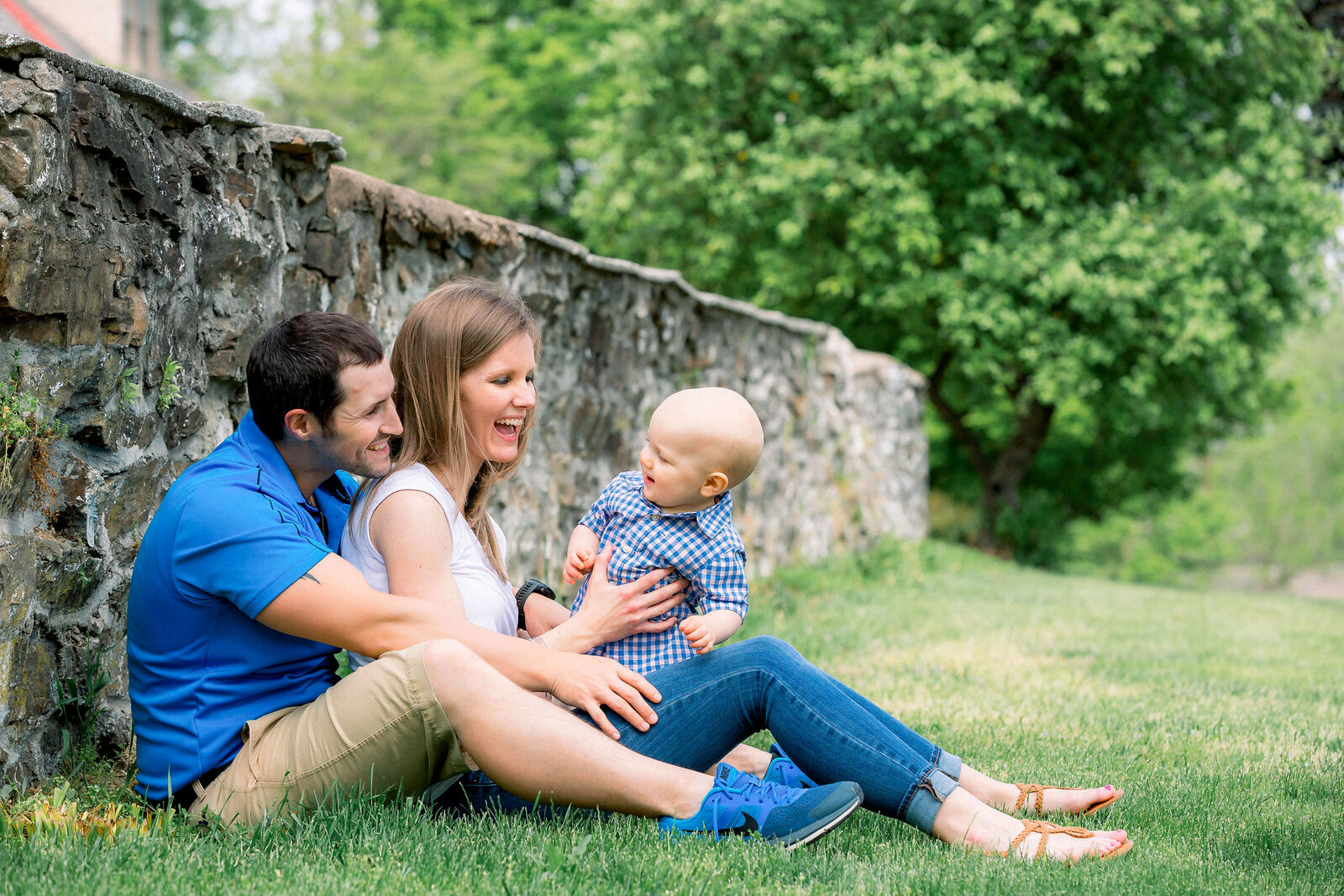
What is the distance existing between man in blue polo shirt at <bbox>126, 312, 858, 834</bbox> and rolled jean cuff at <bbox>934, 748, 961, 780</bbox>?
43cm

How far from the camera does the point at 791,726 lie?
2.50 meters

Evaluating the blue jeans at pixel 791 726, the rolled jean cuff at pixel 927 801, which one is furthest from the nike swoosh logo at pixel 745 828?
the rolled jean cuff at pixel 927 801

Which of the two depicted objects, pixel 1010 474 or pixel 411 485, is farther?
pixel 1010 474

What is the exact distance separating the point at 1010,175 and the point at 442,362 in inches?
433

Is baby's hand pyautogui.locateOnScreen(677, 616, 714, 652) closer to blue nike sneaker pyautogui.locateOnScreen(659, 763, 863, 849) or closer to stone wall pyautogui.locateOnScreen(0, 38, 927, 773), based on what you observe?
blue nike sneaker pyautogui.locateOnScreen(659, 763, 863, 849)

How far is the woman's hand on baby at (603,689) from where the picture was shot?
245cm

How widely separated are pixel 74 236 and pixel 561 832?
5.47 feet

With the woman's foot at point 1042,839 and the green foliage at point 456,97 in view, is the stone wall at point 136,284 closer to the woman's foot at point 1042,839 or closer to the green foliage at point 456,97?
the woman's foot at point 1042,839

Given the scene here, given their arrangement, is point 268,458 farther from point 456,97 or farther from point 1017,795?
point 456,97

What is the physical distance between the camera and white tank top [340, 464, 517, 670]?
99.1 inches

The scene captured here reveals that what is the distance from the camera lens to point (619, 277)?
5969 millimetres

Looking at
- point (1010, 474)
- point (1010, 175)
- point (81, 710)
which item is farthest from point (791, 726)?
point (1010, 474)

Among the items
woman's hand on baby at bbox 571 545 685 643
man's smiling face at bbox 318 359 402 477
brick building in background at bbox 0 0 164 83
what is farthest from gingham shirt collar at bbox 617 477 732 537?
brick building in background at bbox 0 0 164 83

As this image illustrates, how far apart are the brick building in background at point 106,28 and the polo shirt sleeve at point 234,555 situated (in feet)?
27.1
